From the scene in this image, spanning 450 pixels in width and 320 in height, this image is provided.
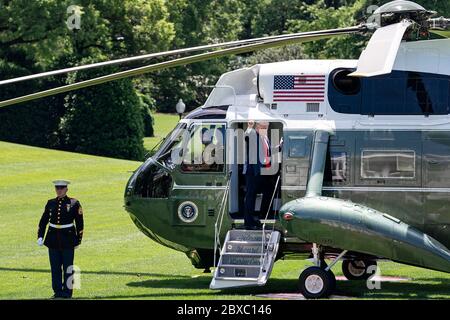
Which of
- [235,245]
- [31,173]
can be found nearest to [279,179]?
[235,245]

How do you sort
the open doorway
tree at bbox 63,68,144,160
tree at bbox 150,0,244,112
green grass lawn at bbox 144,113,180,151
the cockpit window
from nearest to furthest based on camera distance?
the open doorway < the cockpit window < tree at bbox 63,68,144,160 < green grass lawn at bbox 144,113,180,151 < tree at bbox 150,0,244,112

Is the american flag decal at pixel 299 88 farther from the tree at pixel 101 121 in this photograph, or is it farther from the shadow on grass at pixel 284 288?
the tree at pixel 101 121

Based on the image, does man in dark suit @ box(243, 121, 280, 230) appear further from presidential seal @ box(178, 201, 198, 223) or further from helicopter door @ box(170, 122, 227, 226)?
presidential seal @ box(178, 201, 198, 223)

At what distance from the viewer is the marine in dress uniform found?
16453 millimetres

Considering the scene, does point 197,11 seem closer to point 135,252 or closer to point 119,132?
point 119,132

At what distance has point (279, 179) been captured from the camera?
17.1m

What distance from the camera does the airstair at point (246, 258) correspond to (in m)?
16.1

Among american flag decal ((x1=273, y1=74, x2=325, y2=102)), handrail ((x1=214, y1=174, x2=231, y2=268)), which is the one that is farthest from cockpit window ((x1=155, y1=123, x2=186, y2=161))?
american flag decal ((x1=273, y1=74, x2=325, y2=102))

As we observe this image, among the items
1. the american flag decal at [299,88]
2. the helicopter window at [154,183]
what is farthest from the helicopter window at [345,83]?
the helicopter window at [154,183]

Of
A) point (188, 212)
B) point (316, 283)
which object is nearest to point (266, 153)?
point (188, 212)

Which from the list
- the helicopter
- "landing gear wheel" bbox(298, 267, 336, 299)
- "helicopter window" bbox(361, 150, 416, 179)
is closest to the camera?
the helicopter

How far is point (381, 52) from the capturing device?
13.8 m

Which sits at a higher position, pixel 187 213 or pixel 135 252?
pixel 187 213

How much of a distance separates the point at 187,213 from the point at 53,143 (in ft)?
111
